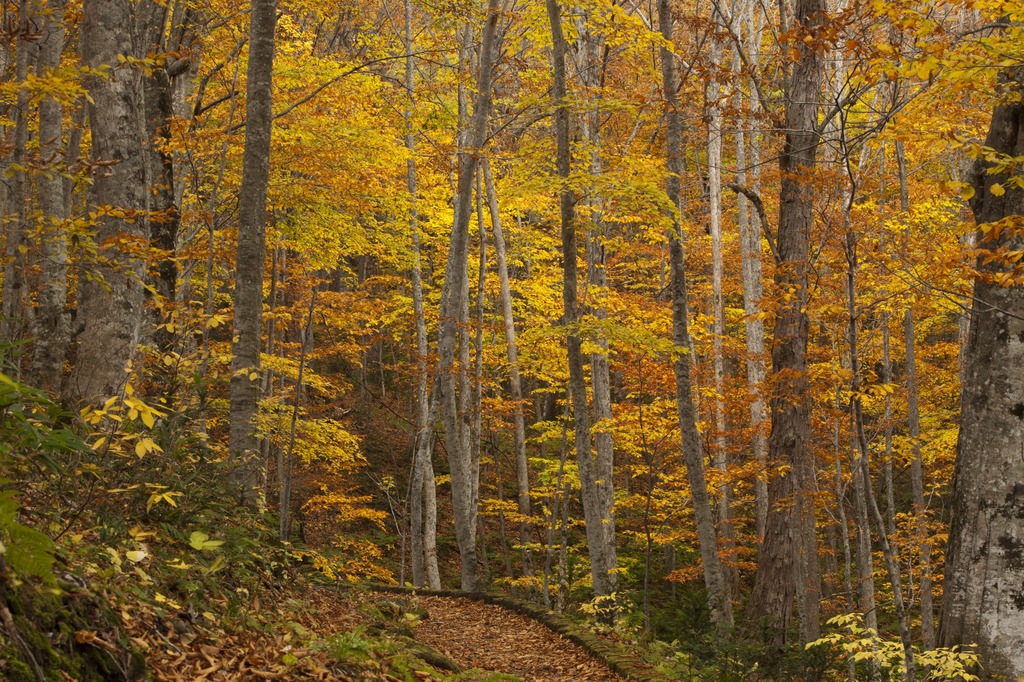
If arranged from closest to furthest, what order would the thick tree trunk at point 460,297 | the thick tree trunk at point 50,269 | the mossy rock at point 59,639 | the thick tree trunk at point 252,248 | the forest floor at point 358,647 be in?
the mossy rock at point 59,639 → the forest floor at point 358,647 → the thick tree trunk at point 252,248 → the thick tree trunk at point 50,269 → the thick tree trunk at point 460,297

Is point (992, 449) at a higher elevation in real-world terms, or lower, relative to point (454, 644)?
higher

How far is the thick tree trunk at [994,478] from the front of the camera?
5645 mm

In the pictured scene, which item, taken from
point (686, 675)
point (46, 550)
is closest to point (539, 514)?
point (686, 675)

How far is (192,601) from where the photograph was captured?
3.61 m

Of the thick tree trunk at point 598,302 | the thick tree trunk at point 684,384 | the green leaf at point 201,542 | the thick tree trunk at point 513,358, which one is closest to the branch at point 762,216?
the thick tree trunk at point 684,384

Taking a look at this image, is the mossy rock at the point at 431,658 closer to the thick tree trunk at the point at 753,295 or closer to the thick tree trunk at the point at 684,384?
the thick tree trunk at the point at 684,384

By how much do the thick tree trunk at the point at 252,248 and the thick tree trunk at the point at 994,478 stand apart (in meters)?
6.14

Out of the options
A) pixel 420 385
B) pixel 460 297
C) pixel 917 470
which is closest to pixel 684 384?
pixel 460 297

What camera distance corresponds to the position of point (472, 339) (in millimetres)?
16156

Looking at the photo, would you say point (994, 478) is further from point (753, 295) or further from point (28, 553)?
point (753, 295)

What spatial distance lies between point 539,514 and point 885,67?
15.1 metres

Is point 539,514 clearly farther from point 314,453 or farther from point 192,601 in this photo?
point 192,601

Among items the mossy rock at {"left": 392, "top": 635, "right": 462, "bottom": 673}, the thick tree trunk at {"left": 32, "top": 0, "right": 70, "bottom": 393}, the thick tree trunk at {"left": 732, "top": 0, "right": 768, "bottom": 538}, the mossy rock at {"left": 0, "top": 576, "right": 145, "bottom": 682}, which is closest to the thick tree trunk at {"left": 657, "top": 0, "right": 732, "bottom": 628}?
the thick tree trunk at {"left": 732, "top": 0, "right": 768, "bottom": 538}

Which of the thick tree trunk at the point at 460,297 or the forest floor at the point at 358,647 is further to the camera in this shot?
the thick tree trunk at the point at 460,297
